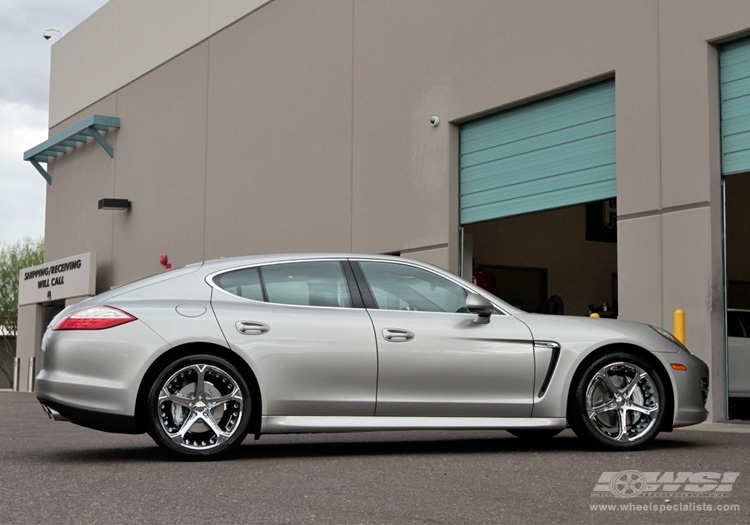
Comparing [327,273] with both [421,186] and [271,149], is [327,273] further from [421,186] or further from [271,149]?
[271,149]

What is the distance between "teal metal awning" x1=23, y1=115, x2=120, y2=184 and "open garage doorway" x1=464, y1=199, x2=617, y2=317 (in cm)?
1186

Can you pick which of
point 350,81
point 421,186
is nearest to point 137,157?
point 350,81

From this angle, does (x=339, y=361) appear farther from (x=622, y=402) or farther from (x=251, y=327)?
(x=622, y=402)

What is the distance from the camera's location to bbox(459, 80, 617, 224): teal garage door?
535 inches

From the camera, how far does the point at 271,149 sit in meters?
20.9

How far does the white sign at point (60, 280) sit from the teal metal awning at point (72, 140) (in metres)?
2.90

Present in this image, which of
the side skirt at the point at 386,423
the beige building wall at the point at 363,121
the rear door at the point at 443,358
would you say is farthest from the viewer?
the beige building wall at the point at 363,121

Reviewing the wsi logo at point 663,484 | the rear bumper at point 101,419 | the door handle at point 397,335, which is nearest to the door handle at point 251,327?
the door handle at point 397,335

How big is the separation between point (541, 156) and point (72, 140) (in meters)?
19.5

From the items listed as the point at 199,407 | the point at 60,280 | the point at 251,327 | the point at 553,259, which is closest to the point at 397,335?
the point at 251,327

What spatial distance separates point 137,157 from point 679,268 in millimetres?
17783

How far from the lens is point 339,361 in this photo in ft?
24.0

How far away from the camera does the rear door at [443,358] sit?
7383 millimetres

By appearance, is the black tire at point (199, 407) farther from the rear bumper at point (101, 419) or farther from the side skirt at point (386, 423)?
the side skirt at point (386, 423)
